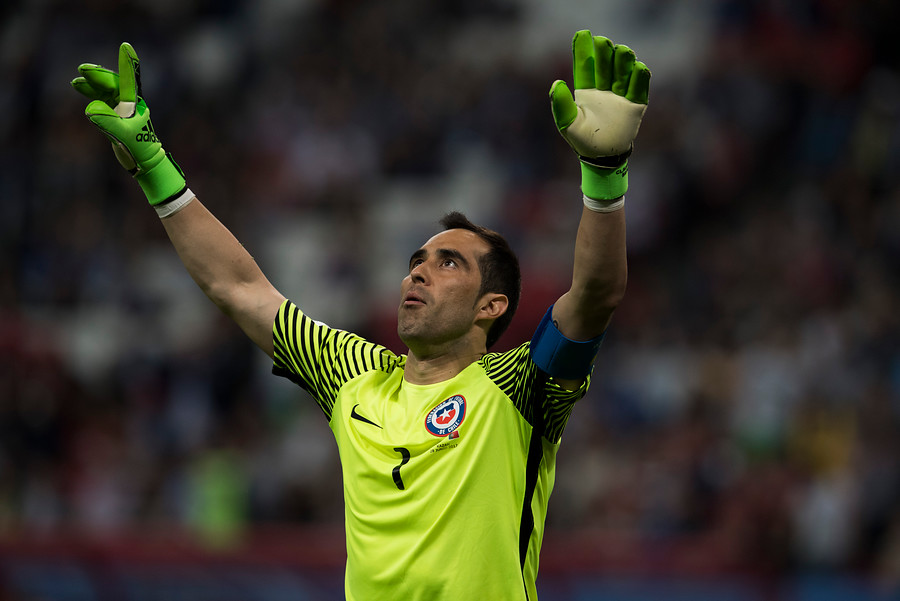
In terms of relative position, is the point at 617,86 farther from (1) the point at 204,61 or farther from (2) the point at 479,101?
(1) the point at 204,61

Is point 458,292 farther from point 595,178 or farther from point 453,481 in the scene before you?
point 595,178

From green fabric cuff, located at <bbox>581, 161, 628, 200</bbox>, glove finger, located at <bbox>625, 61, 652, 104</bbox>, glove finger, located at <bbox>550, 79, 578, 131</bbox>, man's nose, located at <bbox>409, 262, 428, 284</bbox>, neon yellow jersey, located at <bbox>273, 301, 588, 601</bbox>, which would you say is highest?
glove finger, located at <bbox>625, 61, 652, 104</bbox>

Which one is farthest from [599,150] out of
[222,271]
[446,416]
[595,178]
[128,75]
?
[128,75]

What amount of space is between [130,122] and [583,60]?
187cm

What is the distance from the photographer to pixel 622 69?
12.1 ft

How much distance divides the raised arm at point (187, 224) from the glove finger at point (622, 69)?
1702mm

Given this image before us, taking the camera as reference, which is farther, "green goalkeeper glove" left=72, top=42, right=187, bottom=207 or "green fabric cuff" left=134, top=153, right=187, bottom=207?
"green fabric cuff" left=134, top=153, right=187, bottom=207

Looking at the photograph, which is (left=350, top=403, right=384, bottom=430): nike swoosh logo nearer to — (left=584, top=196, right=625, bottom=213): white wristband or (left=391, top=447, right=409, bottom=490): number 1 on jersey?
(left=391, top=447, right=409, bottom=490): number 1 on jersey

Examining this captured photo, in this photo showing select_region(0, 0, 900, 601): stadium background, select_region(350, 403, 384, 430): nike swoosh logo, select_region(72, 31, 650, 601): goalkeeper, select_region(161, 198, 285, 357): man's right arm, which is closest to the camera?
select_region(72, 31, 650, 601): goalkeeper

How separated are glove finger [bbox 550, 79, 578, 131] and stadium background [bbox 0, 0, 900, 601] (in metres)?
5.50

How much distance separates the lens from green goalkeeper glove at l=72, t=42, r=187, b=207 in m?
4.53

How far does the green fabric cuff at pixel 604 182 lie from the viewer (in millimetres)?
3754

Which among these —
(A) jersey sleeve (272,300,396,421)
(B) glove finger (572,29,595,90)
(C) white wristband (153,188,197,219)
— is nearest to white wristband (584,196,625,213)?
(B) glove finger (572,29,595,90)

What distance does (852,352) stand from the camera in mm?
9984
